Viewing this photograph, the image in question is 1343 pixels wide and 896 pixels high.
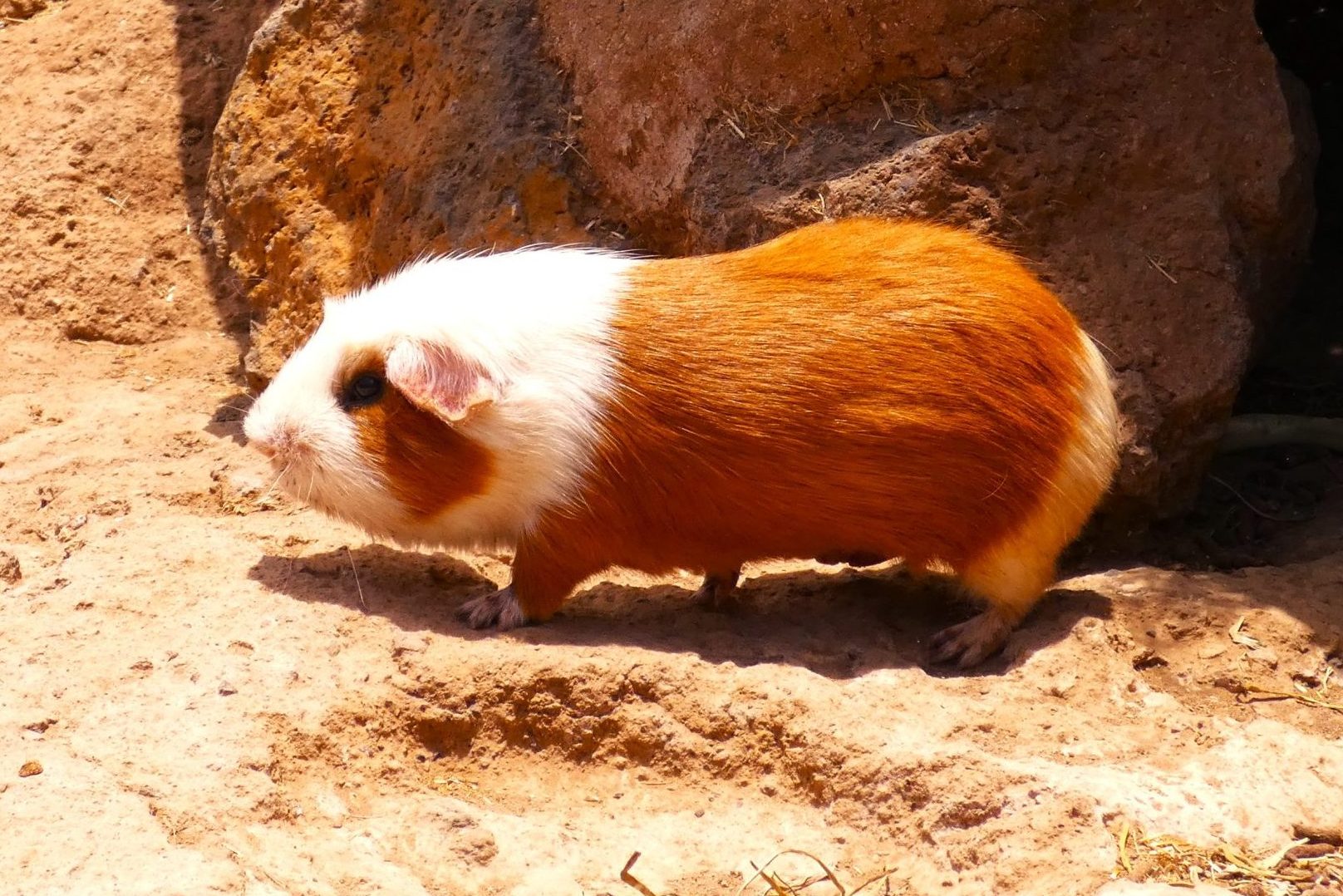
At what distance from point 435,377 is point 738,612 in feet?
4.43

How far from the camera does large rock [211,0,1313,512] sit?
206 inches

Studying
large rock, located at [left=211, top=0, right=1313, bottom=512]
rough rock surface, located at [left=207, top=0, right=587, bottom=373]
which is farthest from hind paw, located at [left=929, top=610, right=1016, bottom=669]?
rough rock surface, located at [left=207, top=0, right=587, bottom=373]

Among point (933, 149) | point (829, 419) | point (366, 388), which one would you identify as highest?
point (933, 149)

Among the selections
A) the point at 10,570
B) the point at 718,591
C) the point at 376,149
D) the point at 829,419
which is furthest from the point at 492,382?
the point at 376,149

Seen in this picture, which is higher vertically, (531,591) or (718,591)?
→ (531,591)

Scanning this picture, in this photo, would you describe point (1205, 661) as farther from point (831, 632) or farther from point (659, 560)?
point (659, 560)

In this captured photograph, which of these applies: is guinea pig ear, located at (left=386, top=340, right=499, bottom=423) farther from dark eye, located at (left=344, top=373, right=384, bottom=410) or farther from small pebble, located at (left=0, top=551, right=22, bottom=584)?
small pebble, located at (left=0, top=551, right=22, bottom=584)

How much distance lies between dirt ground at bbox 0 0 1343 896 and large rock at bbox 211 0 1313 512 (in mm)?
1014

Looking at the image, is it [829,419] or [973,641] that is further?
[973,641]

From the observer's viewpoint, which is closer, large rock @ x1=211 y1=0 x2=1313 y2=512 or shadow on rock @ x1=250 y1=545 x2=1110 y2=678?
shadow on rock @ x1=250 y1=545 x2=1110 y2=678

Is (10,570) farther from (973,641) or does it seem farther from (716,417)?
(973,641)

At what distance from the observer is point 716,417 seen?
A: 4.34 meters

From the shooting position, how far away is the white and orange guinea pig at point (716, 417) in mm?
4363

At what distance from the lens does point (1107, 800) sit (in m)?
3.52
